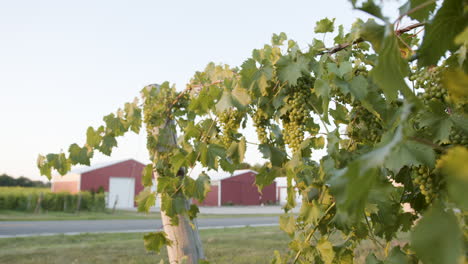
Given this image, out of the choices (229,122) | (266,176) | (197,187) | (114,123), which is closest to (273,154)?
(266,176)

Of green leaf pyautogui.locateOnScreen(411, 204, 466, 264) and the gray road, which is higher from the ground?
green leaf pyautogui.locateOnScreen(411, 204, 466, 264)

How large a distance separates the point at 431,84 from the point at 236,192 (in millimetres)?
30975

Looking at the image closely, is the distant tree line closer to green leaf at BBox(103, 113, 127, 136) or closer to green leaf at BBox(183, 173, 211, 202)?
green leaf at BBox(103, 113, 127, 136)

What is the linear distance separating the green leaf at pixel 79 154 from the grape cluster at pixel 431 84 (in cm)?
241

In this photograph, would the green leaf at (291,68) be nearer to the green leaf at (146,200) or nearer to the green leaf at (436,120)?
the green leaf at (436,120)

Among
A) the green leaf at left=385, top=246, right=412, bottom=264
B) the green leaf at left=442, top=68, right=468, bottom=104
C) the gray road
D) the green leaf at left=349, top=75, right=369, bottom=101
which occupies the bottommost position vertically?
the gray road

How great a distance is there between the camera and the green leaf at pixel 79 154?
2.81 meters

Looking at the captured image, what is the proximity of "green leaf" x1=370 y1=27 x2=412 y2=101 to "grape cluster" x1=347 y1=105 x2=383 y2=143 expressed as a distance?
0.88 m

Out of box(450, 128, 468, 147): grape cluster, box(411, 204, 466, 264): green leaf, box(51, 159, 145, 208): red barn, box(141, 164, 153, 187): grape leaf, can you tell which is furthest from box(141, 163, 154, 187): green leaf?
box(51, 159, 145, 208): red barn

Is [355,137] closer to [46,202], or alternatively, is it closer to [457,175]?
[457,175]

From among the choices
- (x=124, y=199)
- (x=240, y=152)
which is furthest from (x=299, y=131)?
(x=124, y=199)

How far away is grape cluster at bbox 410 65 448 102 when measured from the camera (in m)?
1.03

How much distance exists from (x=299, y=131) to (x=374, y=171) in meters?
1.09

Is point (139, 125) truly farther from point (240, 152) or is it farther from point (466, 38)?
point (466, 38)
